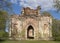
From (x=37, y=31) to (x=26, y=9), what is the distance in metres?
4.89

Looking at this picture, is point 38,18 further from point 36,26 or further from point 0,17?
point 0,17

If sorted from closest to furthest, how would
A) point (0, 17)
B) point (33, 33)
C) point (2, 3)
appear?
1. point (2, 3)
2. point (0, 17)
3. point (33, 33)

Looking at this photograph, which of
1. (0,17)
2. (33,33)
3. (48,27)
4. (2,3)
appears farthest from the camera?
(33,33)

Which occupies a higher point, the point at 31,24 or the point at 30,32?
the point at 31,24

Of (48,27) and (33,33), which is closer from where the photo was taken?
(48,27)

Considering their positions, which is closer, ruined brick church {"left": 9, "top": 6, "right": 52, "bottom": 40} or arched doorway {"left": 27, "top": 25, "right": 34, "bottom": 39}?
ruined brick church {"left": 9, "top": 6, "right": 52, "bottom": 40}

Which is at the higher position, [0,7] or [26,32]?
[0,7]

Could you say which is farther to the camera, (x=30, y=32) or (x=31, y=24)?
(x=30, y=32)

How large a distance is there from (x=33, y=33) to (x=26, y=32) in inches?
93.4

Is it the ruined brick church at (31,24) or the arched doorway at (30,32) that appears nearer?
the ruined brick church at (31,24)


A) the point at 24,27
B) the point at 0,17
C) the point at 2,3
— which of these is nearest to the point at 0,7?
the point at 2,3

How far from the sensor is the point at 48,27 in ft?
113

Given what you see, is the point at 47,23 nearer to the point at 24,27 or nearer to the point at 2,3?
the point at 24,27

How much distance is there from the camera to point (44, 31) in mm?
34562
